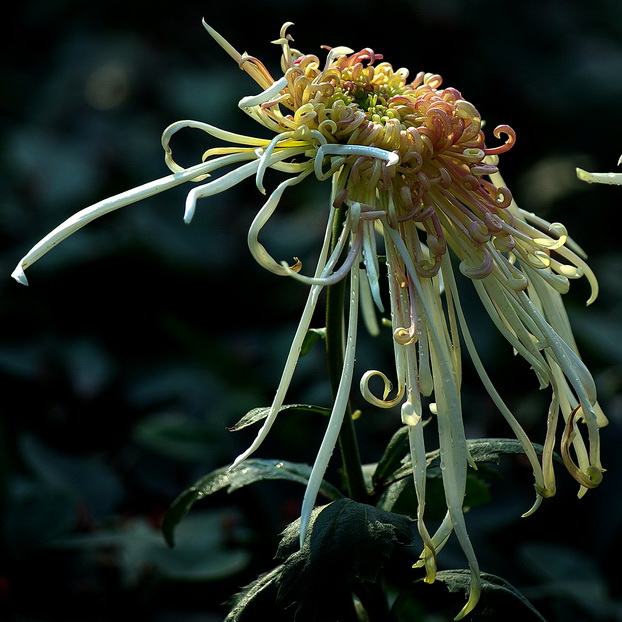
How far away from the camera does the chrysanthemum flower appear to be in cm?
63

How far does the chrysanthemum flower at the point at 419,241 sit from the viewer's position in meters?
0.63

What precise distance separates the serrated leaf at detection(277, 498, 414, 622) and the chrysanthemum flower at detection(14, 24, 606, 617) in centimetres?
3

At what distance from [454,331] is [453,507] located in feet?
0.51

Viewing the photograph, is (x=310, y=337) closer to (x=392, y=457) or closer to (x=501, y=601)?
(x=392, y=457)

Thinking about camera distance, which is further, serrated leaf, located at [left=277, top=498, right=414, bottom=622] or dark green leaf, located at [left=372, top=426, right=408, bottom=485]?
dark green leaf, located at [left=372, top=426, right=408, bottom=485]

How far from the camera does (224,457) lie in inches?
48.6

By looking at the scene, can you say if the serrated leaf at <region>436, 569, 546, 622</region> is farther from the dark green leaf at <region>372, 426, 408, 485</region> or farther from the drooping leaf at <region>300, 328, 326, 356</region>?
the drooping leaf at <region>300, 328, 326, 356</region>

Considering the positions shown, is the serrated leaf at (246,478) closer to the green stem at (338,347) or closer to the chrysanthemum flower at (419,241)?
the green stem at (338,347)

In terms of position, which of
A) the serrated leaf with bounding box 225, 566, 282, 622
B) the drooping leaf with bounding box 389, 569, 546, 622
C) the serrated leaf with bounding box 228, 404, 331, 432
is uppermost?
the serrated leaf with bounding box 228, 404, 331, 432

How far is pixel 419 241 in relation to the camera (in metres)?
0.70

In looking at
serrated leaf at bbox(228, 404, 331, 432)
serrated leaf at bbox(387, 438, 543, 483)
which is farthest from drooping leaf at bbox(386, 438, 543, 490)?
serrated leaf at bbox(228, 404, 331, 432)

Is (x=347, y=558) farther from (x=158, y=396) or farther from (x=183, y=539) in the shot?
(x=158, y=396)

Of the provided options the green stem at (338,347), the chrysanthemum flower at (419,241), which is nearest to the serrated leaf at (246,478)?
the green stem at (338,347)

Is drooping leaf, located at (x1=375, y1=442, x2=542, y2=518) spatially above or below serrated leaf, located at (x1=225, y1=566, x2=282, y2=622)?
above
